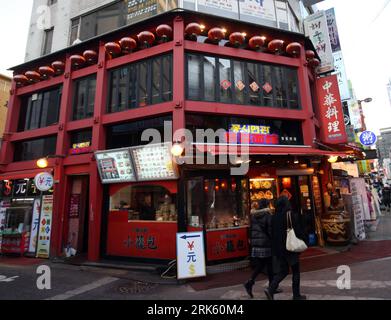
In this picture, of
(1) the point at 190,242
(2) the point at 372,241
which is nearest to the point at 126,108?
(1) the point at 190,242

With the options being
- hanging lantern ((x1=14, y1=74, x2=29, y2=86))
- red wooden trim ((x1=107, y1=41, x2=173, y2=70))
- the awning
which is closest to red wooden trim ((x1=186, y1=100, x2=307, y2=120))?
red wooden trim ((x1=107, y1=41, x2=173, y2=70))

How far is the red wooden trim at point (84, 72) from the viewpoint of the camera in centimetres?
1222

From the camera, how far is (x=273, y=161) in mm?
10703

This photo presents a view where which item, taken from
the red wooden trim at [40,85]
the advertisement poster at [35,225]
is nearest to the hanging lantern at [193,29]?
the red wooden trim at [40,85]

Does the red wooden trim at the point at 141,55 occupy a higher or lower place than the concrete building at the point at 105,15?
lower

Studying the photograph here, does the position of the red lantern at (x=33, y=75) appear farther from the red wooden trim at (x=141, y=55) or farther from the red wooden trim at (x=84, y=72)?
the red wooden trim at (x=141, y=55)

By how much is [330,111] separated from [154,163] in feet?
29.0

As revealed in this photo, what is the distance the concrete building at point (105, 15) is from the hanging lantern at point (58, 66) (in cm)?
194

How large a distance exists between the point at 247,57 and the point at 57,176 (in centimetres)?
1072

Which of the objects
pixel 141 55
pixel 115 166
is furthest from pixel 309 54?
pixel 115 166
